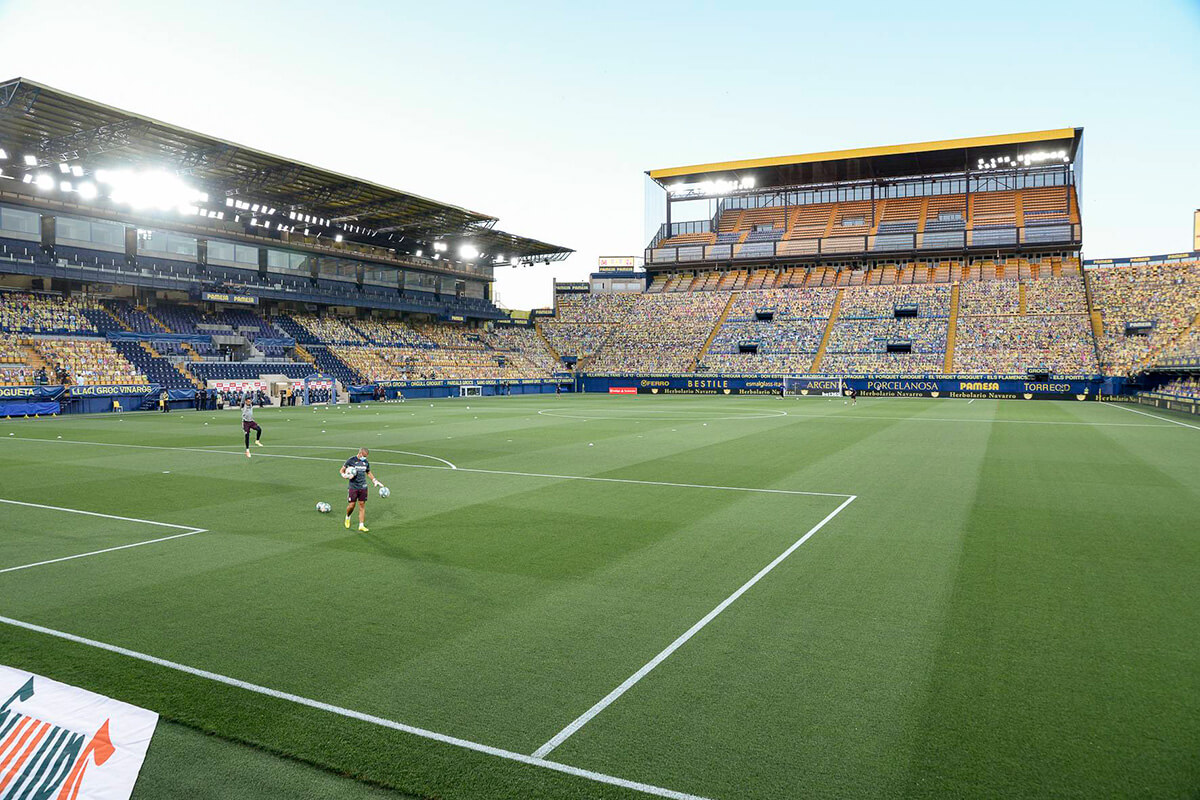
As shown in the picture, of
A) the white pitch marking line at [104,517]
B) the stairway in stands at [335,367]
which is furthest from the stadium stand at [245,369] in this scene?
the white pitch marking line at [104,517]

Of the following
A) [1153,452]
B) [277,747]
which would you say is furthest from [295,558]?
[1153,452]

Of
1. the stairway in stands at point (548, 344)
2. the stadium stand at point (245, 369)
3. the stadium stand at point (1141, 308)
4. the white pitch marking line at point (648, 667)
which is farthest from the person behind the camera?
the stairway in stands at point (548, 344)

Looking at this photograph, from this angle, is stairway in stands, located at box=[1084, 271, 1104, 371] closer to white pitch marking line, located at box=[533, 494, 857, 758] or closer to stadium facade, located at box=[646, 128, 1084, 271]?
stadium facade, located at box=[646, 128, 1084, 271]

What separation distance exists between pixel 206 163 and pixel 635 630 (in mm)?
58078

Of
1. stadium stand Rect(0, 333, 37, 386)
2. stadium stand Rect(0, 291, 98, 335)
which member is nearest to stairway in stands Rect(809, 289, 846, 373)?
stadium stand Rect(0, 291, 98, 335)

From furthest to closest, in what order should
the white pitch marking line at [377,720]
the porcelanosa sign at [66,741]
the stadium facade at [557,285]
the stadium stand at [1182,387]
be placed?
1. the stadium facade at [557,285]
2. the stadium stand at [1182,387]
3. the white pitch marking line at [377,720]
4. the porcelanosa sign at [66,741]

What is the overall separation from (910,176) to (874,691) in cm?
9989

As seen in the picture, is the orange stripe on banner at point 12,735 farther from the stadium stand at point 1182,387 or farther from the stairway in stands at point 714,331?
the stairway in stands at point 714,331

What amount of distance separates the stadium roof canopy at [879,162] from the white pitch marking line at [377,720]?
93.0 m

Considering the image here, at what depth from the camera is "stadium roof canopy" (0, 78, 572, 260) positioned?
141ft

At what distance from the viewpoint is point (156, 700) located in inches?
257

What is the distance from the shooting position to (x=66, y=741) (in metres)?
5.52

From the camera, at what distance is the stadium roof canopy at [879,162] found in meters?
82.6

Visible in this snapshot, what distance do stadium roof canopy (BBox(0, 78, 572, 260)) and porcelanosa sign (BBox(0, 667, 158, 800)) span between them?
46.2 m
